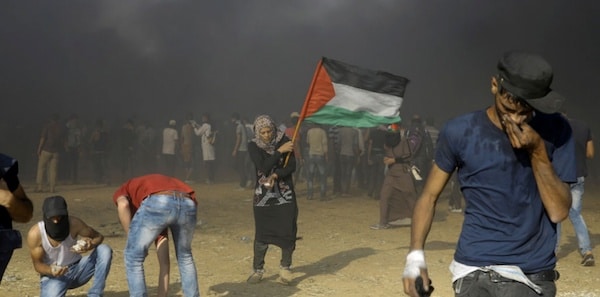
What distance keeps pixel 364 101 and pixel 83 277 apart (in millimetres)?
3447

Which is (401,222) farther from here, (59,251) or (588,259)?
(59,251)

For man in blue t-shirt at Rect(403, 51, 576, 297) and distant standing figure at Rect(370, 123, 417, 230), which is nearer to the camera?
man in blue t-shirt at Rect(403, 51, 576, 297)

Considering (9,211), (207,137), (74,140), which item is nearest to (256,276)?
(9,211)

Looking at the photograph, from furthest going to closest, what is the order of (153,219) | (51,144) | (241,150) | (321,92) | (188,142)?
(188,142)
(241,150)
(51,144)
(321,92)
(153,219)

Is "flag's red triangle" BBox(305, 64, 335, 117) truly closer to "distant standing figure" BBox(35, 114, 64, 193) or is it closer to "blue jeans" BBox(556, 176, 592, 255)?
"blue jeans" BBox(556, 176, 592, 255)

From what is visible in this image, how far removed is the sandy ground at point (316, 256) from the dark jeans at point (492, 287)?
3.94 meters

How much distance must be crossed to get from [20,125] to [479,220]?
23.6 meters

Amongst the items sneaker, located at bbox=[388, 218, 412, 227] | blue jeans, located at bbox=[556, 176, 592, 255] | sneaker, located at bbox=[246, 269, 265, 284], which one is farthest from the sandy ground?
blue jeans, located at bbox=[556, 176, 592, 255]

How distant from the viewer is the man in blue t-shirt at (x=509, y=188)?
290cm

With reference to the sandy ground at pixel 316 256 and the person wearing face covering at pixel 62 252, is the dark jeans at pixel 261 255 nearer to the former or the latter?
the sandy ground at pixel 316 256

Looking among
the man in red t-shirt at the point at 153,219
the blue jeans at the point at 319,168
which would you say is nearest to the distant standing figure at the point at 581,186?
the man in red t-shirt at the point at 153,219

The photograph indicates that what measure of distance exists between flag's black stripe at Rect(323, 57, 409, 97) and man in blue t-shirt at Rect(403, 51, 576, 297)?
467cm

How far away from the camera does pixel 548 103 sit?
110 inches

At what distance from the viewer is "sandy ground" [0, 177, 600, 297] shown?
7.20m
